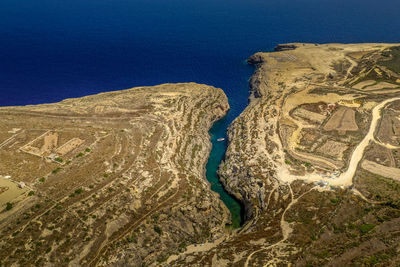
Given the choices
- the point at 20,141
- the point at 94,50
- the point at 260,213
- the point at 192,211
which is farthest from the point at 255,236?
the point at 94,50

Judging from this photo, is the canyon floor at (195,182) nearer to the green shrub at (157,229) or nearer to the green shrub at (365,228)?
the green shrub at (365,228)

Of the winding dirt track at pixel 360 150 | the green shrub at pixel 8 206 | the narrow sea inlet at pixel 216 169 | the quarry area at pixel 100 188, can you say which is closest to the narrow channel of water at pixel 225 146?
the narrow sea inlet at pixel 216 169

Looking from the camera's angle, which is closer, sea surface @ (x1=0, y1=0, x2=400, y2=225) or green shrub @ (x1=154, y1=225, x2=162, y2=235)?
green shrub @ (x1=154, y1=225, x2=162, y2=235)

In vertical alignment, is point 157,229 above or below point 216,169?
below

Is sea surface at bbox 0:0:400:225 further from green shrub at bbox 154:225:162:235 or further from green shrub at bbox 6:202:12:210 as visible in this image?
green shrub at bbox 6:202:12:210

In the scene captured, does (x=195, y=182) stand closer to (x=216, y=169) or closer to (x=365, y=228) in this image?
(x=216, y=169)

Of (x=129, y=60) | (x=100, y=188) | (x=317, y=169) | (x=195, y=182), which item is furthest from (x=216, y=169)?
(x=129, y=60)

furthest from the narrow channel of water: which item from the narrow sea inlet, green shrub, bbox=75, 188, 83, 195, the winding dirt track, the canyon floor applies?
green shrub, bbox=75, 188, 83, 195

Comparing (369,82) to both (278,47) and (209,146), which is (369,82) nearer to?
(278,47)
